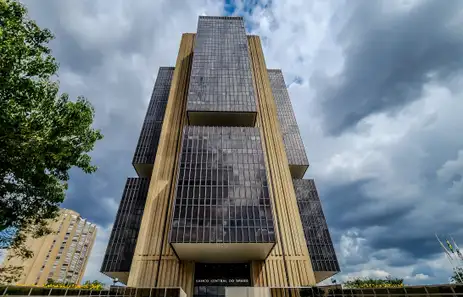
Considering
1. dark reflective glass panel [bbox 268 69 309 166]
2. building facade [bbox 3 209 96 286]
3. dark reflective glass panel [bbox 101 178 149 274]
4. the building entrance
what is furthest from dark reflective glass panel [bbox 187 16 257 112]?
building facade [bbox 3 209 96 286]

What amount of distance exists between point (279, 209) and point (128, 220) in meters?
27.7

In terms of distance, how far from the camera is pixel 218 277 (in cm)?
3306

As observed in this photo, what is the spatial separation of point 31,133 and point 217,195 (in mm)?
23551

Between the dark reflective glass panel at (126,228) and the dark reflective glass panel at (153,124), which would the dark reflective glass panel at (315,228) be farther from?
the dark reflective glass panel at (153,124)

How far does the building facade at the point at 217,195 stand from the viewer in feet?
100.0

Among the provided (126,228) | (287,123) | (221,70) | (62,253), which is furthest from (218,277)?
(62,253)

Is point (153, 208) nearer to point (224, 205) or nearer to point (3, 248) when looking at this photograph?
point (224, 205)

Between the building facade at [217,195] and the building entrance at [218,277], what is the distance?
14cm

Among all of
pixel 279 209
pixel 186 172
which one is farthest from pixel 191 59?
pixel 279 209

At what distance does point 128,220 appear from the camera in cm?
4181

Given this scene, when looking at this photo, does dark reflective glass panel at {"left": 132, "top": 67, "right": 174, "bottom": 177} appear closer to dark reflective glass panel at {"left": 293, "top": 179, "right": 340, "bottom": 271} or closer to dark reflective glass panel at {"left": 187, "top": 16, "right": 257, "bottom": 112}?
dark reflective glass panel at {"left": 187, "top": 16, "right": 257, "bottom": 112}

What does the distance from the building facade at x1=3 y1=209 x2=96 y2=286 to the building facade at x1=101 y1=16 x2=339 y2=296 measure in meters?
45.2

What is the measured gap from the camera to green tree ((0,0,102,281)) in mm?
12547

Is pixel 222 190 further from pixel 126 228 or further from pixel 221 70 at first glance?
pixel 221 70
